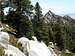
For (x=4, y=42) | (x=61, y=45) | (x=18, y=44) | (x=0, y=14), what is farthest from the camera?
(x=61, y=45)

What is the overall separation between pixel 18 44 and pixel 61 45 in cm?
5288

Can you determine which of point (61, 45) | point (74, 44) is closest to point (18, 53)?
point (61, 45)

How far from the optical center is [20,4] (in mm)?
46312

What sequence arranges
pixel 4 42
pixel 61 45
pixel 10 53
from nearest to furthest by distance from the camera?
1. pixel 10 53
2. pixel 4 42
3. pixel 61 45

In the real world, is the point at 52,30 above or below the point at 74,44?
above

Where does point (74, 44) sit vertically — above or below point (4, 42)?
below

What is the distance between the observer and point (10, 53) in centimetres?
1995

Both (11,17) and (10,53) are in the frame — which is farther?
(11,17)

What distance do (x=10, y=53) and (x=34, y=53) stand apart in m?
2.85

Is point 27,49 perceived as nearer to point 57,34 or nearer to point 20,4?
point 20,4

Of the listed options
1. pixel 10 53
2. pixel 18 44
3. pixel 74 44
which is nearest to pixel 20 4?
pixel 18 44

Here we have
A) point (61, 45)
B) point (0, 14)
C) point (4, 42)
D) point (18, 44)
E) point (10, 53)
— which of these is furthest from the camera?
point (61, 45)

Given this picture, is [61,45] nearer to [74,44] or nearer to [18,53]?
[74,44]

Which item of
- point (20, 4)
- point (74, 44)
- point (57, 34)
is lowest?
point (74, 44)
